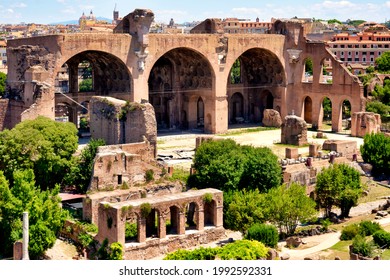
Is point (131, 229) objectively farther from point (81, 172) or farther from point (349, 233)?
point (349, 233)

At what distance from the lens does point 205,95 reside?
59781 mm

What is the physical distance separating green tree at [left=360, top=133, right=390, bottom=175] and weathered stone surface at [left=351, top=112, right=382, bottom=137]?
9.03m

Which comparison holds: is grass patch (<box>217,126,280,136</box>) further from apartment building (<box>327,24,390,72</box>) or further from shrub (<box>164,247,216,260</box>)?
apartment building (<box>327,24,390,72</box>)

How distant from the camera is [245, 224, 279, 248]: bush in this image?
3200cm

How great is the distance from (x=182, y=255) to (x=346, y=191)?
12.8 meters

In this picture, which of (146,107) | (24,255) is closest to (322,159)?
(146,107)

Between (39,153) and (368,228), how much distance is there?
57.3 feet

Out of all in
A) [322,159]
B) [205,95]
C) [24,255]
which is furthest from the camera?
[205,95]

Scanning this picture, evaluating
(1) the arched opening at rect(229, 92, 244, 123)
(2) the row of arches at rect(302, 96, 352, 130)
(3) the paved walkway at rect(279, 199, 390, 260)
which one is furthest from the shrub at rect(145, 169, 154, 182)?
(1) the arched opening at rect(229, 92, 244, 123)

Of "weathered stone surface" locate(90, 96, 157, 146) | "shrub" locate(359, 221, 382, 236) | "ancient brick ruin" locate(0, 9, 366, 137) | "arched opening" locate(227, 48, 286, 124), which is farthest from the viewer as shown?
"arched opening" locate(227, 48, 286, 124)

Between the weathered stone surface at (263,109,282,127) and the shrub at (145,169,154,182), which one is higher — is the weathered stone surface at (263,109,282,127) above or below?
above

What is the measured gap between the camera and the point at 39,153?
38219 millimetres

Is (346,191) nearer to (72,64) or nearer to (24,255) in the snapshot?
(24,255)

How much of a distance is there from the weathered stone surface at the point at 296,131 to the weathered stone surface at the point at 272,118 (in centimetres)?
863
